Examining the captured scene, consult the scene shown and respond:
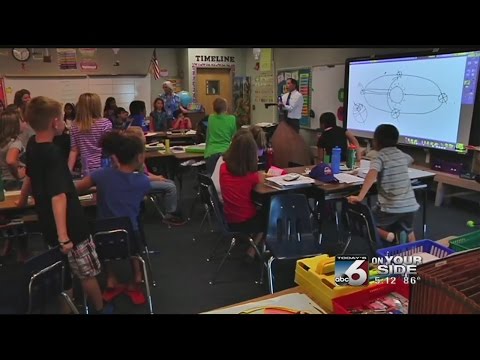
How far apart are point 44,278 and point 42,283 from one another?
22 mm

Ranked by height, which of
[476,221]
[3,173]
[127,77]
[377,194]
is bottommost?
[476,221]

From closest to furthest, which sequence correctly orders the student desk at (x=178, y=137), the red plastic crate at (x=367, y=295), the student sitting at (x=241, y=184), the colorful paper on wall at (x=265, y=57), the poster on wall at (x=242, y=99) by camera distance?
the red plastic crate at (x=367, y=295) → the colorful paper on wall at (x=265, y=57) → the student sitting at (x=241, y=184) → the poster on wall at (x=242, y=99) → the student desk at (x=178, y=137)

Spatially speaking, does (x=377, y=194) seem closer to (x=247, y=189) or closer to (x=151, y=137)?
(x=247, y=189)

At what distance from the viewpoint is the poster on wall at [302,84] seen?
3803 mm

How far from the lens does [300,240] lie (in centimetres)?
245

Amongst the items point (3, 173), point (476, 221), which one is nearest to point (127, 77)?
point (3, 173)

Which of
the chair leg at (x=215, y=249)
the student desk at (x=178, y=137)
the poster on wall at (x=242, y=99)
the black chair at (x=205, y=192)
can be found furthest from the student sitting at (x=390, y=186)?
the student desk at (x=178, y=137)

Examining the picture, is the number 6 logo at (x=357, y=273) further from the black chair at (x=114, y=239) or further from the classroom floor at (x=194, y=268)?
the black chair at (x=114, y=239)

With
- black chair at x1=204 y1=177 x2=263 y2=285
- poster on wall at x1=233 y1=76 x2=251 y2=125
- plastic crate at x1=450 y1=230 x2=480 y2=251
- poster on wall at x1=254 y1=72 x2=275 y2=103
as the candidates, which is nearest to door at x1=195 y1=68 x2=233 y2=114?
poster on wall at x1=233 y1=76 x2=251 y2=125

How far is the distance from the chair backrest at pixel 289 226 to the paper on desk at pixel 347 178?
52 cm

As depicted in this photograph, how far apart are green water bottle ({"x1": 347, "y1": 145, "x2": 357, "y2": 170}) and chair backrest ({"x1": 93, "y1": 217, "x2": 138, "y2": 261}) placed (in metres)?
1.73

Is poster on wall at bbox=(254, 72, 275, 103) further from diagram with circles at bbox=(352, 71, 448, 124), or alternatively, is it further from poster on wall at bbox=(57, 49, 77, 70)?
poster on wall at bbox=(57, 49, 77, 70)
